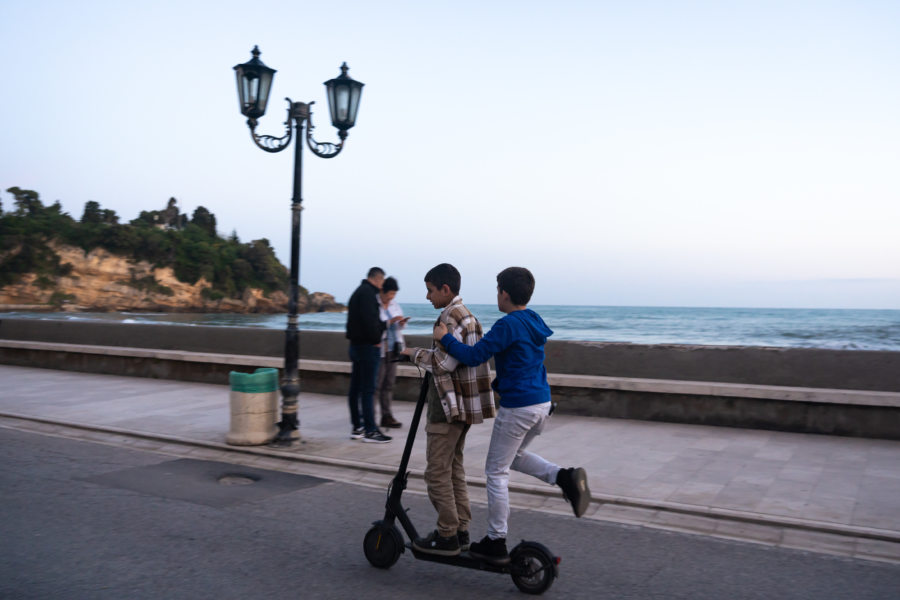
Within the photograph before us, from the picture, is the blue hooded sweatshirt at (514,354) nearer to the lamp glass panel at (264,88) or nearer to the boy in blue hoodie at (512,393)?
the boy in blue hoodie at (512,393)

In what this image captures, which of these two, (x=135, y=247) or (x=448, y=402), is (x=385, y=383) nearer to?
(x=448, y=402)

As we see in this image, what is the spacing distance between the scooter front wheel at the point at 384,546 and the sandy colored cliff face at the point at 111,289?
92348mm

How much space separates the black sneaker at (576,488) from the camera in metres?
3.91

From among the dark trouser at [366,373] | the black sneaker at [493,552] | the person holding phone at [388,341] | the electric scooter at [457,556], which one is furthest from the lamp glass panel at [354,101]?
the black sneaker at [493,552]

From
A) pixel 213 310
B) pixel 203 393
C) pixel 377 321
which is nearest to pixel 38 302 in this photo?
pixel 213 310

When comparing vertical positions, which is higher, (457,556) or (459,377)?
(459,377)

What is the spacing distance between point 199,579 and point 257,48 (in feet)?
21.3

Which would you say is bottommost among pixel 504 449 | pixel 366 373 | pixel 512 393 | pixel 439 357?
pixel 366 373

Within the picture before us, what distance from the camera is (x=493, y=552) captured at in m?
3.87

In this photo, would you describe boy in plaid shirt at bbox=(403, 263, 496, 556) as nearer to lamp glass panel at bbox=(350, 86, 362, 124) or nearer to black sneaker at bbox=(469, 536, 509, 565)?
black sneaker at bbox=(469, 536, 509, 565)

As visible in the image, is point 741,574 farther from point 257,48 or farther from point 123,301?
point 123,301

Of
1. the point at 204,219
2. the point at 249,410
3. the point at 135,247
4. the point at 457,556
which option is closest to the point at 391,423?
the point at 249,410

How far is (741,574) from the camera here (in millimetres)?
4293

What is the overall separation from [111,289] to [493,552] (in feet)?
314
